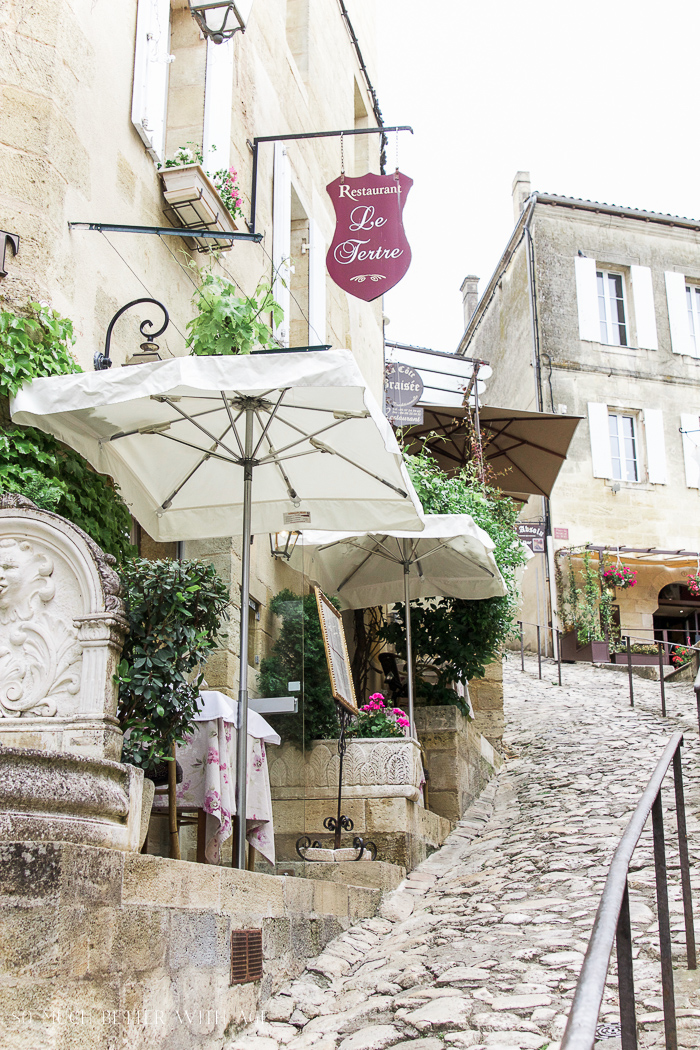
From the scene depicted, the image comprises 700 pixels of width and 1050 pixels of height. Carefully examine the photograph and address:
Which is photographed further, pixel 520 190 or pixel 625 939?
pixel 520 190

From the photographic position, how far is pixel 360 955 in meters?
4.78

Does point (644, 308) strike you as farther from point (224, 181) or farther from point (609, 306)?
point (224, 181)

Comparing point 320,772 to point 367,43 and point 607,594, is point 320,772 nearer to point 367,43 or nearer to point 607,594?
point 367,43

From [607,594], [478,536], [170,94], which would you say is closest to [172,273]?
[170,94]

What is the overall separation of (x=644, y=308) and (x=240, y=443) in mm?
18410

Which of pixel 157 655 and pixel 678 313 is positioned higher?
pixel 678 313

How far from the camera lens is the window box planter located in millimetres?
6066

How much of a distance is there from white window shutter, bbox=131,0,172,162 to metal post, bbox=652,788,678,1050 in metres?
4.59

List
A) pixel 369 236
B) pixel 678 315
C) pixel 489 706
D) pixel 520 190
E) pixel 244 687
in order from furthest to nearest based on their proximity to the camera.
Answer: pixel 520 190 < pixel 678 315 < pixel 489 706 < pixel 369 236 < pixel 244 687

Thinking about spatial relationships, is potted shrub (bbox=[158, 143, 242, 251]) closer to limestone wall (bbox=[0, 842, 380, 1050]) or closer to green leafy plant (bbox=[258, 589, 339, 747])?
green leafy plant (bbox=[258, 589, 339, 747])

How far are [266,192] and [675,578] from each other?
45.6ft

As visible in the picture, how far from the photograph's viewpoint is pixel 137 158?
582 cm

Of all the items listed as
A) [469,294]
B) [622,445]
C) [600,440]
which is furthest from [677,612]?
[469,294]

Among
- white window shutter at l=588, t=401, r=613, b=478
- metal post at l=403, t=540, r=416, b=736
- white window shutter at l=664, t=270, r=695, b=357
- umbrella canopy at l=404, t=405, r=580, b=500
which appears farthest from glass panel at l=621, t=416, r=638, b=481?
metal post at l=403, t=540, r=416, b=736
